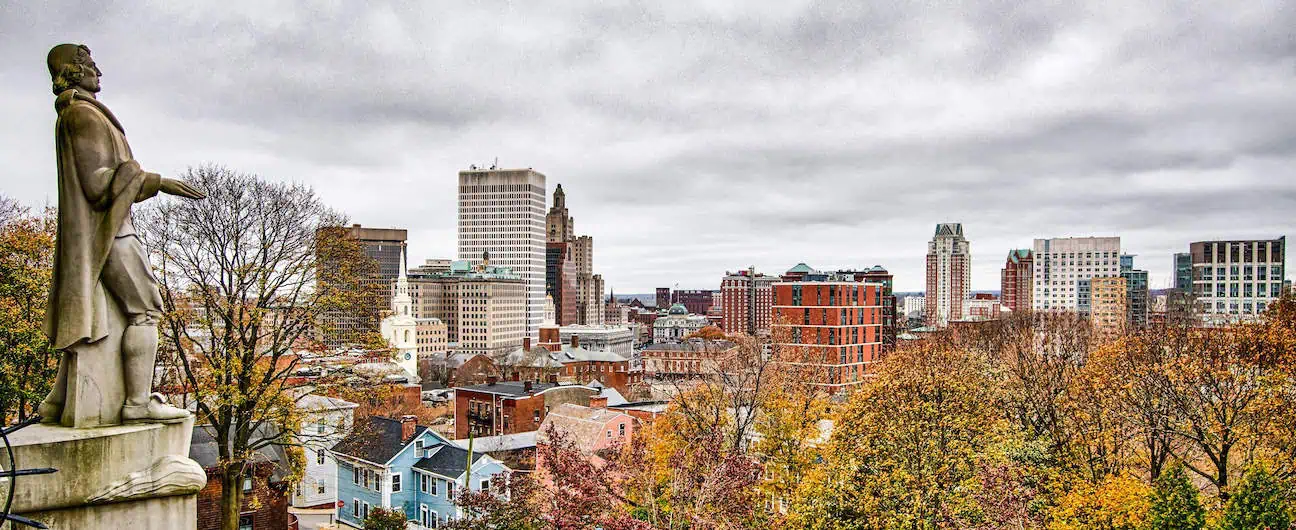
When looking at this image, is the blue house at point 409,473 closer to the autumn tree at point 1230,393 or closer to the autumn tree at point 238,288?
the autumn tree at point 238,288

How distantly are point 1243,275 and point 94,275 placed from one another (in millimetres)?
157793

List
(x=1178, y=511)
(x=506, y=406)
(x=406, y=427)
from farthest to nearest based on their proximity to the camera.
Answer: (x=506, y=406)
(x=406, y=427)
(x=1178, y=511)

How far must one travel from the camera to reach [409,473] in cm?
3875

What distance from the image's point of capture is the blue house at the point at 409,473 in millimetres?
36969

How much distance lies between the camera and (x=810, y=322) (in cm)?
7400

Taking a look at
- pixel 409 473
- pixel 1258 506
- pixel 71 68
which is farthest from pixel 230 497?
pixel 1258 506

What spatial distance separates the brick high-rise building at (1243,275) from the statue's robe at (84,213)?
14302cm

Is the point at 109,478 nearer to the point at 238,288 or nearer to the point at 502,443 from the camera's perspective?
the point at 238,288

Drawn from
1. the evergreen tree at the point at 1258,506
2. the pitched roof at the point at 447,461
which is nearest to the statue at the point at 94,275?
the evergreen tree at the point at 1258,506

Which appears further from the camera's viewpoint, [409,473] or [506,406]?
[506,406]

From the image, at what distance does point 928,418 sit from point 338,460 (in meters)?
28.2

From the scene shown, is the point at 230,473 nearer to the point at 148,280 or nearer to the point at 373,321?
the point at 373,321

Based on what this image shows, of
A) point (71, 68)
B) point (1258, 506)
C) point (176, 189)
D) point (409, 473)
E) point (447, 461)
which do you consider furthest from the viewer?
point (409, 473)

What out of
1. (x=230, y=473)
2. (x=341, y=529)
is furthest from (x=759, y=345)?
(x=230, y=473)
